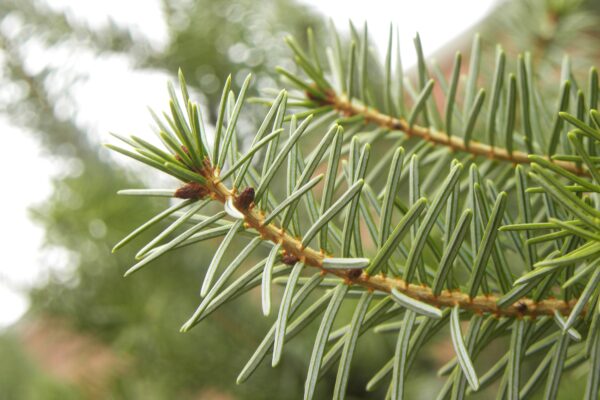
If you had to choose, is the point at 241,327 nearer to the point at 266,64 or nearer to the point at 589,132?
the point at 266,64

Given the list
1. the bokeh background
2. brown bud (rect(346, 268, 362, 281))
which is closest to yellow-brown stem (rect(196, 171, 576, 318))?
brown bud (rect(346, 268, 362, 281))

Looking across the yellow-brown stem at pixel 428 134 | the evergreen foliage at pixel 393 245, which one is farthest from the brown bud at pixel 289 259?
the yellow-brown stem at pixel 428 134

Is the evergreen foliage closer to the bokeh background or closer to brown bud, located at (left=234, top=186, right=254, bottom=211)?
brown bud, located at (left=234, top=186, right=254, bottom=211)

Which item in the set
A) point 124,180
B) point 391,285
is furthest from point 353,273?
point 124,180

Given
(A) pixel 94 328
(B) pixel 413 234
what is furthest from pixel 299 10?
(B) pixel 413 234

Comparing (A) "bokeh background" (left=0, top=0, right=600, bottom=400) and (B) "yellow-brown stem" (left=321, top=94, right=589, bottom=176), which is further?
(A) "bokeh background" (left=0, top=0, right=600, bottom=400)

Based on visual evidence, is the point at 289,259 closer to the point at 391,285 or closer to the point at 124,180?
the point at 391,285
